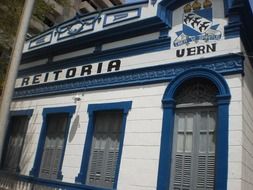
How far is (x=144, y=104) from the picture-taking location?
8789 mm

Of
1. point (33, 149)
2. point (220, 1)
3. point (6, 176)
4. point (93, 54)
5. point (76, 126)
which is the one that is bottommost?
point (6, 176)

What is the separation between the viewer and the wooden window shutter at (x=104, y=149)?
9055mm

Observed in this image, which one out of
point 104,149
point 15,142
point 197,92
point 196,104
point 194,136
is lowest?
point 104,149

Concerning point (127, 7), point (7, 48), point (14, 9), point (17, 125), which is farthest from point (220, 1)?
point (17, 125)

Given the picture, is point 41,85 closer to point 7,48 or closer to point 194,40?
point 7,48

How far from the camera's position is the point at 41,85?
11859mm

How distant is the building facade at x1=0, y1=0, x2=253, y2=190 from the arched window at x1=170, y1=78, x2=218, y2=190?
2cm

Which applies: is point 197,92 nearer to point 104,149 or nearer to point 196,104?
point 196,104

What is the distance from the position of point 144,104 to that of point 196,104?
141cm

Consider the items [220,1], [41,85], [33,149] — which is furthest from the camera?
[41,85]

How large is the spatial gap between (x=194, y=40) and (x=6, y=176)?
24.8ft

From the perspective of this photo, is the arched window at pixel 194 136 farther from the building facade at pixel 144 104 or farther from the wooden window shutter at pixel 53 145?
the wooden window shutter at pixel 53 145

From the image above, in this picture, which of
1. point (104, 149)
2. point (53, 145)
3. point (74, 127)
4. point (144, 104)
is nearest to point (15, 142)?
point (53, 145)

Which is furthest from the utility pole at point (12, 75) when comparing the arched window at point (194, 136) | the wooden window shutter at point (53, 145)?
the wooden window shutter at point (53, 145)
